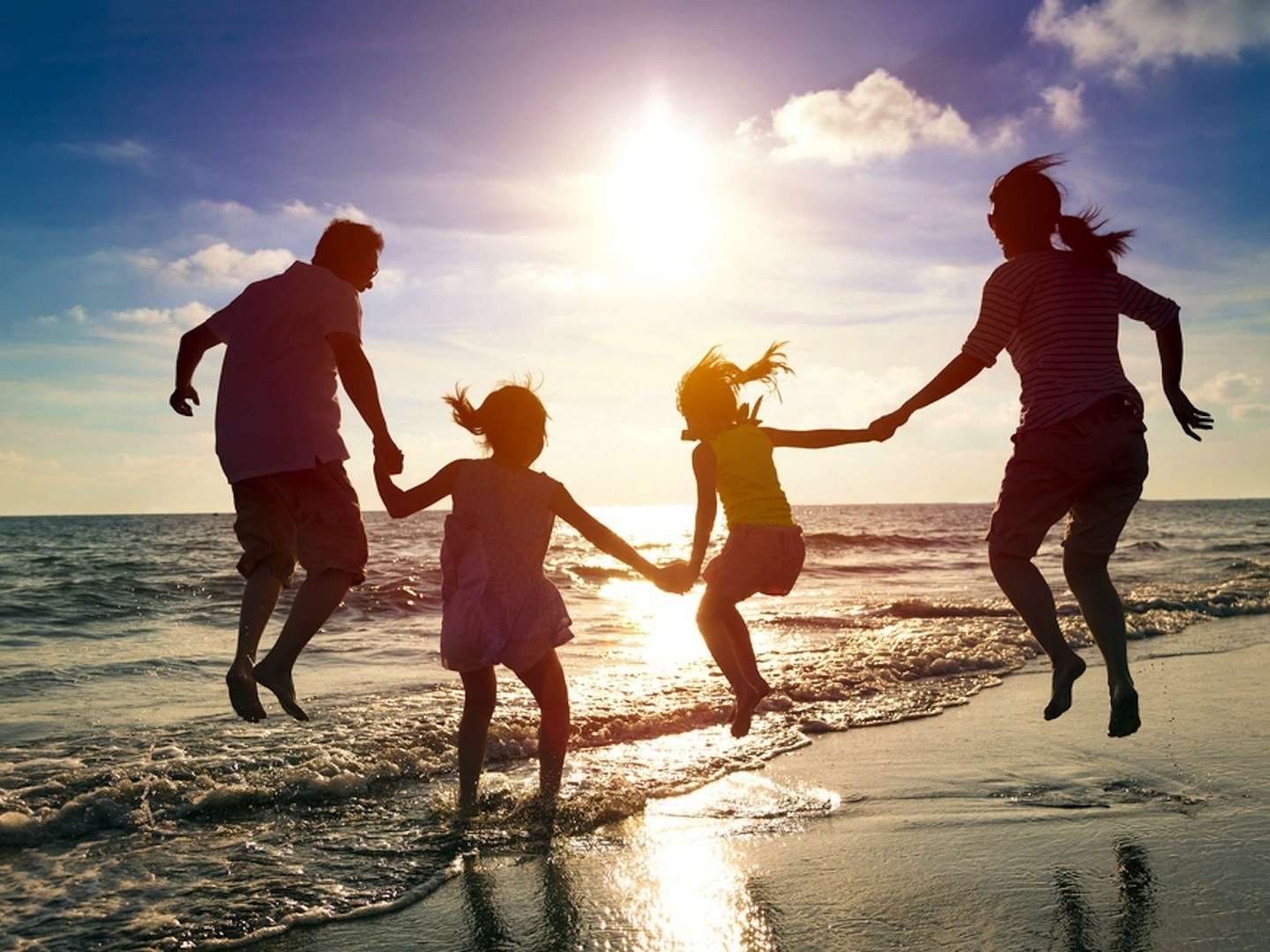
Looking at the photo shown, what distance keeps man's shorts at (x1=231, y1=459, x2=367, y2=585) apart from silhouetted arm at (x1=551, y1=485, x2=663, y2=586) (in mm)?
903

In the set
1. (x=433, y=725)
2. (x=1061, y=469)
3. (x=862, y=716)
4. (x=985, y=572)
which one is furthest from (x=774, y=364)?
(x=985, y=572)

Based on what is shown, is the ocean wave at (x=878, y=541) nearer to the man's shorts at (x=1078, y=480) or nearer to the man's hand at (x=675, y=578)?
the man's hand at (x=675, y=578)

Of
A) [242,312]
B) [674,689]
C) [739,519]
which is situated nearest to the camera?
[242,312]

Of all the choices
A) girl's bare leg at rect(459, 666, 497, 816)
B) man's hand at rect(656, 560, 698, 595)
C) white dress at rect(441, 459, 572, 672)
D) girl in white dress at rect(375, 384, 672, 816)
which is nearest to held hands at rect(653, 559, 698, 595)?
man's hand at rect(656, 560, 698, 595)

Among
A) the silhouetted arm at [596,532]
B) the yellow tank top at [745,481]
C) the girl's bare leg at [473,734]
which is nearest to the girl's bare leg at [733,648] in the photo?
the yellow tank top at [745,481]

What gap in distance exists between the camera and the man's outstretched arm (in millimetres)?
4617

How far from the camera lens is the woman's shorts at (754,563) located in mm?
5531

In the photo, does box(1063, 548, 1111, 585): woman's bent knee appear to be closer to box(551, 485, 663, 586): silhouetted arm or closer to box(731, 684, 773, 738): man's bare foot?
box(731, 684, 773, 738): man's bare foot

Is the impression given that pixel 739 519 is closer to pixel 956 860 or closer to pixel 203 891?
pixel 956 860

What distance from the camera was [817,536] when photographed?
40438 mm

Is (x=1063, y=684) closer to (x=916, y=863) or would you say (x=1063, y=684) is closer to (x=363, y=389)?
(x=916, y=863)

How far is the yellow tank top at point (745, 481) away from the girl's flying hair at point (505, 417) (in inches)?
51.2

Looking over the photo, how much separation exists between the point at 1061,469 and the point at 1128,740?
209 centimetres

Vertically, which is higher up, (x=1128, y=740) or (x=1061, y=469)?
(x=1061, y=469)
